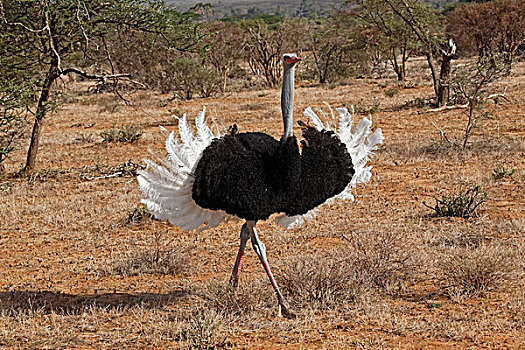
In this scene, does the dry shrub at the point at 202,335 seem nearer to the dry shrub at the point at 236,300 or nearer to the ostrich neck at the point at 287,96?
the dry shrub at the point at 236,300

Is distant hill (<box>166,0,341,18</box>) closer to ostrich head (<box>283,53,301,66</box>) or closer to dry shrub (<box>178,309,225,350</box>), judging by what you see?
ostrich head (<box>283,53,301,66</box>)

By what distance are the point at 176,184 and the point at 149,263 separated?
1.80m

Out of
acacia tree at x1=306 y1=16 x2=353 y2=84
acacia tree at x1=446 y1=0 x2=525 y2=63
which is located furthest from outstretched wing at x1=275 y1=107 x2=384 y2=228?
acacia tree at x1=446 y1=0 x2=525 y2=63

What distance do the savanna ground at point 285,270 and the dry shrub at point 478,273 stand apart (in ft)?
0.04

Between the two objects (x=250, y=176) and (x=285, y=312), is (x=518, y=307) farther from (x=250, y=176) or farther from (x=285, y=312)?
(x=250, y=176)

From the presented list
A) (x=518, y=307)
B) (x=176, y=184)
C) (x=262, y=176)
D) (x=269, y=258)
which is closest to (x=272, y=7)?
(x=269, y=258)

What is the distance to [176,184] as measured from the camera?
461cm

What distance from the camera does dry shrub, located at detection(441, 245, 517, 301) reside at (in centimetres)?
495

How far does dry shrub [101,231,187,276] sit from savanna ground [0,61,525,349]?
0.6 inches

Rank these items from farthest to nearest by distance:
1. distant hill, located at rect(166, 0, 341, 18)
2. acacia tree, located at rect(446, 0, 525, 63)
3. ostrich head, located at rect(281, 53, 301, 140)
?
distant hill, located at rect(166, 0, 341, 18) < acacia tree, located at rect(446, 0, 525, 63) < ostrich head, located at rect(281, 53, 301, 140)

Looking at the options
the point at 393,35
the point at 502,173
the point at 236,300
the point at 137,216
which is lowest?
the point at 236,300

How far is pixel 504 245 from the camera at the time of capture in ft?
19.7

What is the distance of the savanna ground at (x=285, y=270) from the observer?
442 cm

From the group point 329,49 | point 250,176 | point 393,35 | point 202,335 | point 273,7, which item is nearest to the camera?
point 202,335
